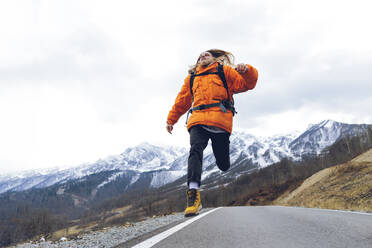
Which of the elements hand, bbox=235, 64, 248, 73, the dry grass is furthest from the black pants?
the dry grass

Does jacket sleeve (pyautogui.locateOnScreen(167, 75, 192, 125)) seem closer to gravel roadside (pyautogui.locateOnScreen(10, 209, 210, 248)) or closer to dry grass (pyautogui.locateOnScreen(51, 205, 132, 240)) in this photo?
gravel roadside (pyautogui.locateOnScreen(10, 209, 210, 248))

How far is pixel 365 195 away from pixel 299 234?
776 centimetres

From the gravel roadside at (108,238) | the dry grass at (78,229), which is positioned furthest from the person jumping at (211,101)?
the dry grass at (78,229)

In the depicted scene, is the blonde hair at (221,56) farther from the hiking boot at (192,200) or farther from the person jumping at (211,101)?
the hiking boot at (192,200)

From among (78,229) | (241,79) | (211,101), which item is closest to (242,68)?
(241,79)

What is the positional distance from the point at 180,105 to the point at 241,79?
49.2 inches

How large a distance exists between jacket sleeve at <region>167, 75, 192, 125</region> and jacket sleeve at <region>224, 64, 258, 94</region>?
2.73ft

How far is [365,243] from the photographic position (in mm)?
1880

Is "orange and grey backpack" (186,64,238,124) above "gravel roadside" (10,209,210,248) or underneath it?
above

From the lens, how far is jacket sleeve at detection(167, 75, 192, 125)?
4.84m

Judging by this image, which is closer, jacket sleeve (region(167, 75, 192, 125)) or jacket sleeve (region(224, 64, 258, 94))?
jacket sleeve (region(224, 64, 258, 94))

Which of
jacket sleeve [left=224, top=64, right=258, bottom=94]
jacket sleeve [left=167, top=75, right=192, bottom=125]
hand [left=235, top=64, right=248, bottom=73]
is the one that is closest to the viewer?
hand [left=235, top=64, right=248, bottom=73]

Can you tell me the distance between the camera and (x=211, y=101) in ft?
13.8

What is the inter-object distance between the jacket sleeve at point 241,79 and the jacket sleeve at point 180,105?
0.83 metres
